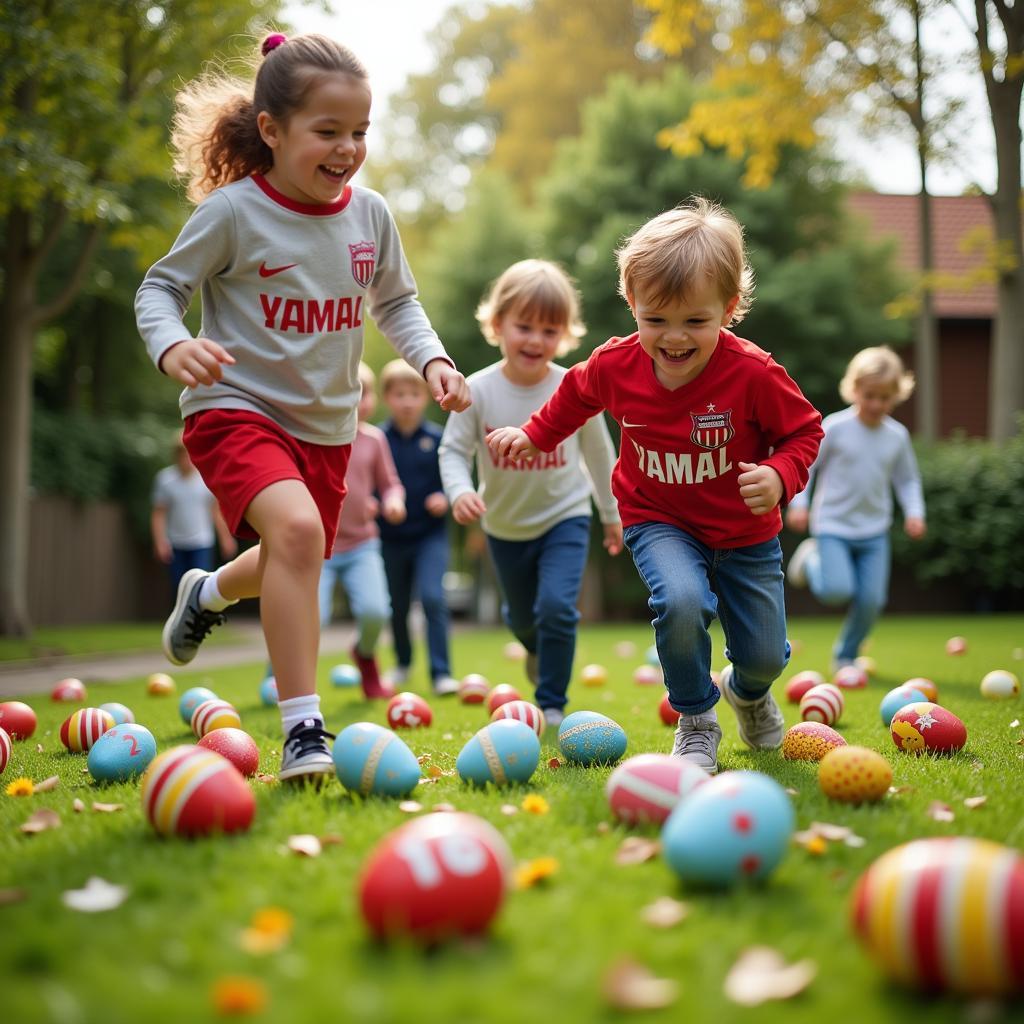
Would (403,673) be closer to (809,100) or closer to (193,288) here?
(193,288)

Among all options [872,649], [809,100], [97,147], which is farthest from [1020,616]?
[97,147]

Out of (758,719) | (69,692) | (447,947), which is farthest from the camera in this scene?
(69,692)

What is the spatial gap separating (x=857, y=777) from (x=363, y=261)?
259 cm

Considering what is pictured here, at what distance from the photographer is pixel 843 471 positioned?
8.52 metres

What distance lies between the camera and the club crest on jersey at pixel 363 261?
13.8ft

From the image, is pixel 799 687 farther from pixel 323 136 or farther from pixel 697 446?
pixel 323 136

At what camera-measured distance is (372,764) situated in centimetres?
345

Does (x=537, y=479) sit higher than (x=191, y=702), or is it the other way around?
(x=537, y=479)

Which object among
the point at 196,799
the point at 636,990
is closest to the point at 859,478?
the point at 196,799

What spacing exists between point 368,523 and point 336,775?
4.50 metres

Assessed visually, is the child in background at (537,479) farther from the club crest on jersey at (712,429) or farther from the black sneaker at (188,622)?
the club crest on jersey at (712,429)

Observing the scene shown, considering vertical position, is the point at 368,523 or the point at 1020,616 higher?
the point at 368,523

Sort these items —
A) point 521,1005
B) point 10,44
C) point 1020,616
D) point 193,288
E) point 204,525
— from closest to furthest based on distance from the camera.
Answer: point 521,1005
point 193,288
point 10,44
point 204,525
point 1020,616

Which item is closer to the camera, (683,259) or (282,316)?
(683,259)
